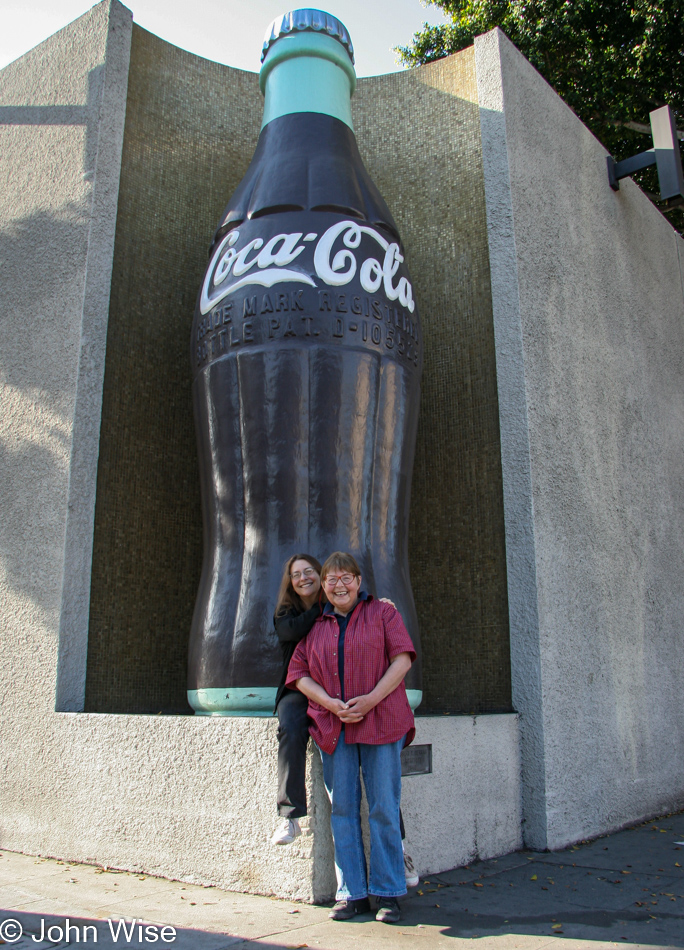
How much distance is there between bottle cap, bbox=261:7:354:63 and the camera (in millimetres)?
5094

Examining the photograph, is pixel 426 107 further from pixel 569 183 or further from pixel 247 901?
pixel 247 901

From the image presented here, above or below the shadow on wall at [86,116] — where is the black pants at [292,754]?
below

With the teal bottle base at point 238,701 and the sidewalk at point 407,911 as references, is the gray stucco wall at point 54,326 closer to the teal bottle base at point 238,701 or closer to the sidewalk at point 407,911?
the teal bottle base at point 238,701

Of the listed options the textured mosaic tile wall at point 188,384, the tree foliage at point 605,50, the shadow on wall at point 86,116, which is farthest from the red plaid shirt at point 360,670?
the tree foliage at point 605,50

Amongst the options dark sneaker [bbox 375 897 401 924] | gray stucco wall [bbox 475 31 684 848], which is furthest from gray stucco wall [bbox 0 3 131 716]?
gray stucco wall [bbox 475 31 684 848]

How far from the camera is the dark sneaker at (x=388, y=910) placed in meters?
2.84

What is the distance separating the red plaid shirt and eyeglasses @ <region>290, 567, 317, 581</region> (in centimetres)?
28

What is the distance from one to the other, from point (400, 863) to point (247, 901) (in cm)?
68

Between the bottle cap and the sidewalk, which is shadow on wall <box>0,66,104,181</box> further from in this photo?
the sidewalk

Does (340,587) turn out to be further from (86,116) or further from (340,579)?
(86,116)

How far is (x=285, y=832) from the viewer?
9.75ft

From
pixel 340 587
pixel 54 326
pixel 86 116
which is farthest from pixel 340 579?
pixel 86 116

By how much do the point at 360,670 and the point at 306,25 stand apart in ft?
14.1

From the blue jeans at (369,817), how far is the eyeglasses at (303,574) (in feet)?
2.35
